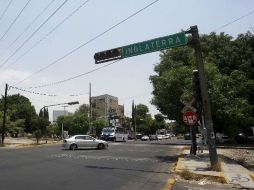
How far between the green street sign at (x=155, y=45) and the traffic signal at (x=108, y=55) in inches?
11.7

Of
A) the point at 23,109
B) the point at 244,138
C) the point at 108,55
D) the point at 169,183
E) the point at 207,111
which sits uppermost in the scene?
the point at 23,109

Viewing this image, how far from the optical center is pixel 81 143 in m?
37.1

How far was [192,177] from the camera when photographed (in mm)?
15156

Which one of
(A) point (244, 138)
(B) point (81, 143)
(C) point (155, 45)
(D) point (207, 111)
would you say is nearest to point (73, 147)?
(B) point (81, 143)

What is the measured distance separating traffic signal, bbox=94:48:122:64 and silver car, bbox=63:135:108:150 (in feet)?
56.2

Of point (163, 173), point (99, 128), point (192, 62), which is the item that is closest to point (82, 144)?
point (192, 62)

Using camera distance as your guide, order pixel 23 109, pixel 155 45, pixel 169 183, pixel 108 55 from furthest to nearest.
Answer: pixel 23 109 < pixel 108 55 < pixel 155 45 < pixel 169 183

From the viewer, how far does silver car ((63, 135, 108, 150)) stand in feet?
120

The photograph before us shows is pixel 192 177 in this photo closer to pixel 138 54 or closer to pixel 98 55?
pixel 138 54

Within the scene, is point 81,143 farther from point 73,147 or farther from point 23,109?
point 23,109

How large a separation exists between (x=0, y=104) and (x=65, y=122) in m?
18.1

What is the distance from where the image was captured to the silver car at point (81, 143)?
36438mm

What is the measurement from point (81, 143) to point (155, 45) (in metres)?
20.0

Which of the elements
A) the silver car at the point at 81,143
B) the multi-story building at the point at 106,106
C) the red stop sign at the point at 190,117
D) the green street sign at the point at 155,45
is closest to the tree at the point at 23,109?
the multi-story building at the point at 106,106
